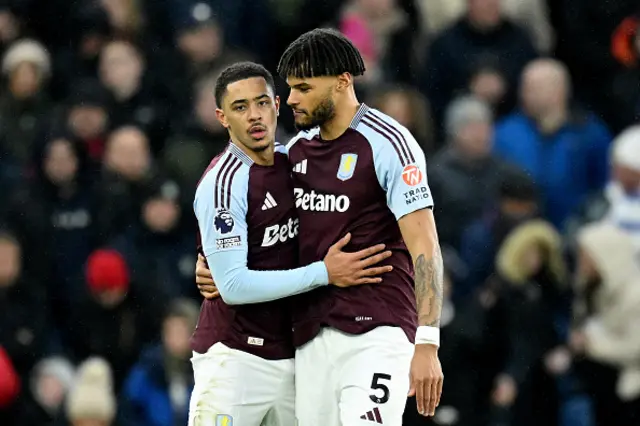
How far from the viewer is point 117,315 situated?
38.3ft

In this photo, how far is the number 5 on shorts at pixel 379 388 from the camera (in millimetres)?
6875

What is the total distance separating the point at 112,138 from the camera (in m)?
12.5

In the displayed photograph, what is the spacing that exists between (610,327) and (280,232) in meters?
3.95

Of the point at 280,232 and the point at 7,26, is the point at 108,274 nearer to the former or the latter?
the point at 7,26

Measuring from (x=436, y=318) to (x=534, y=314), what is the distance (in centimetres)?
390

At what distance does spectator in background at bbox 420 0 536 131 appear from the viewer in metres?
12.8

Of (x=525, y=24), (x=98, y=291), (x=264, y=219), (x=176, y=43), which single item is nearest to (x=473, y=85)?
(x=525, y=24)

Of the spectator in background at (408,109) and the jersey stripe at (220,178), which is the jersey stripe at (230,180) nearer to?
the jersey stripe at (220,178)

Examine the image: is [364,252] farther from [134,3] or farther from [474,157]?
[134,3]

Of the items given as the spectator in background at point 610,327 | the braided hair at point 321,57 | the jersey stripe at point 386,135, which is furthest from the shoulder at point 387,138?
the spectator in background at point 610,327

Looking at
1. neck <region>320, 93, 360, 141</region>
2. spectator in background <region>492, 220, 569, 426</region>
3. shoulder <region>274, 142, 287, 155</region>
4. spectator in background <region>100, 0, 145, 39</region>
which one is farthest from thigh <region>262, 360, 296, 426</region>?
spectator in background <region>100, 0, 145, 39</region>

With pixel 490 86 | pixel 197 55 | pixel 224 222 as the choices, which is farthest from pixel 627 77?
pixel 224 222

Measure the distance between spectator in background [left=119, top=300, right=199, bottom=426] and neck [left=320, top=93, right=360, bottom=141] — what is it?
429 cm

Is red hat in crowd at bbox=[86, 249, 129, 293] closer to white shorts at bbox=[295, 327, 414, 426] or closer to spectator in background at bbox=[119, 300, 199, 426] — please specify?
spectator in background at bbox=[119, 300, 199, 426]
